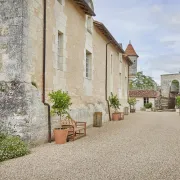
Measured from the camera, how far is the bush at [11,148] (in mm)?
6688

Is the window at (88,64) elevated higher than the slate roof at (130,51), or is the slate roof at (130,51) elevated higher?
the slate roof at (130,51)

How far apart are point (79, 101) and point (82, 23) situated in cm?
352

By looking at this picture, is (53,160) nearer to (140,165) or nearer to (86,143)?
(140,165)

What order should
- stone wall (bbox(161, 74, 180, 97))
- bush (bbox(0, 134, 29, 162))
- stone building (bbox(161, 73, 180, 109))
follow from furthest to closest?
stone wall (bbox(161, 74, 180, 97)), stone building (bbox(161, 73, 180, 109)), bush (bbox(0, 134, 29, 162))

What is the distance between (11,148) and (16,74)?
2018 millimetres

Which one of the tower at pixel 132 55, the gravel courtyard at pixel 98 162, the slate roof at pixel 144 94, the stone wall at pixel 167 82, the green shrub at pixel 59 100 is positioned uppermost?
the tower at pixel 132 55

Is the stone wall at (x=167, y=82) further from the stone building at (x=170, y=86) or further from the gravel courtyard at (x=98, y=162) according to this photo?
the gravel courtyard at (x=98, y=162)

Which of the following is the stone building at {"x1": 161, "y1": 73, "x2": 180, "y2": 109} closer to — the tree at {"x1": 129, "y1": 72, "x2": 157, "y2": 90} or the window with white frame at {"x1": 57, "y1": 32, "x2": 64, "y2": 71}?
the tree at {"x1": 129, "y1": 72, "x2": 157, "y2": 90}

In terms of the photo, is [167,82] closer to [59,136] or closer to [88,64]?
[88,64]

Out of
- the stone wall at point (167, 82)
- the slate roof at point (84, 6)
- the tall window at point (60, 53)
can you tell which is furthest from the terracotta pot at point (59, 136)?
the stone wall at point (167, 82)

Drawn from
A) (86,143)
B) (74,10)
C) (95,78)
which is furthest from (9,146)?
(95,78)

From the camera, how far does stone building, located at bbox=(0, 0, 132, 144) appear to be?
309 inches

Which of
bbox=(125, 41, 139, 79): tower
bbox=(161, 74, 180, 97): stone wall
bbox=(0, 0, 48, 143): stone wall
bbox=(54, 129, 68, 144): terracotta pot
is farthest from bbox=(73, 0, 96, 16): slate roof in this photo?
bbox=(161, 74, 180, 97): stone wall

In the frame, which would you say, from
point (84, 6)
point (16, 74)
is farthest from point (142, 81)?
point (16, 74)
